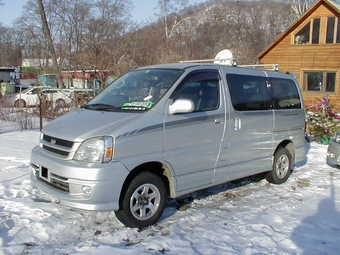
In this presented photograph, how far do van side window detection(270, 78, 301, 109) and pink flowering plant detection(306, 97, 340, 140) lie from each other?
13.1 feet

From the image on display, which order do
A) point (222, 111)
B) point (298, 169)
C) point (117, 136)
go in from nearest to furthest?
point (117, 136), point (222, 111), point (298, 169)

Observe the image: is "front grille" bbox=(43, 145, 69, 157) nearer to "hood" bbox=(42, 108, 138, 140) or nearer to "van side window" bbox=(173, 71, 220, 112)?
"hood" bbox=(42, 108, 138, 140)

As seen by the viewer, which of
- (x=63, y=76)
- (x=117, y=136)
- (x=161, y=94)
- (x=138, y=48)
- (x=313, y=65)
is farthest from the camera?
(x=313, y=65)

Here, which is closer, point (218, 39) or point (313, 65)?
point (313, 65)

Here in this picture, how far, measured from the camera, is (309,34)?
22.1 meters

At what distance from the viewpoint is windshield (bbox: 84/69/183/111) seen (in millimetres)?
4562

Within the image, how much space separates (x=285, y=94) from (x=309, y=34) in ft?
58.1

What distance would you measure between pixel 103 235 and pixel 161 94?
6.15ft

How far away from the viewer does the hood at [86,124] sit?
4.00 meters

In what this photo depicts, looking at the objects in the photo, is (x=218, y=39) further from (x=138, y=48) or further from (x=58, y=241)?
(x=58, y=241)

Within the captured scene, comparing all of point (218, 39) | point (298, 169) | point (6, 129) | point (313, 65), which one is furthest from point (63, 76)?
point (218, 39)

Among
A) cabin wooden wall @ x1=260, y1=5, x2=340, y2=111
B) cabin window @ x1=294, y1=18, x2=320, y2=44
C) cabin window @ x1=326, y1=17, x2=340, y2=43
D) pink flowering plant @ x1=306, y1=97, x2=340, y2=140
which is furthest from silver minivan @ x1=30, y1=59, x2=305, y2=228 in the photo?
cabin window @ x1=294, y1=18, x2=320, y2=44

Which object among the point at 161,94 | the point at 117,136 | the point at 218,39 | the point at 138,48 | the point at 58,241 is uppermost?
the point at 218,39

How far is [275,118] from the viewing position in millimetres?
6137
